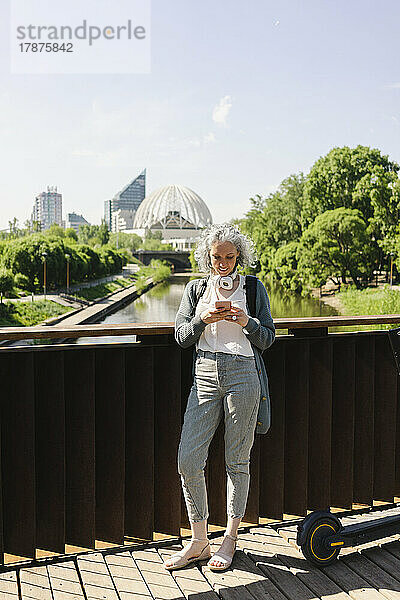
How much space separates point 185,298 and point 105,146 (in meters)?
87.3

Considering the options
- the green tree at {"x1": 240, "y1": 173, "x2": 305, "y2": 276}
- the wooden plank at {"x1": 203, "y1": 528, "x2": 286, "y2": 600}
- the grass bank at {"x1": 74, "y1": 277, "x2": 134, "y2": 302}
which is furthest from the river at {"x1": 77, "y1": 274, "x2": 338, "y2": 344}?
the wooden plank at {"x1": 203, "y1": 528, "x2": 286, "y2": 600}

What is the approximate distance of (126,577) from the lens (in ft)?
7.36

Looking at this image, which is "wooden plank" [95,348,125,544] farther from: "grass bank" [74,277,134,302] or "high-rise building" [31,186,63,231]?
"high-rise building" [31,186,63,231]

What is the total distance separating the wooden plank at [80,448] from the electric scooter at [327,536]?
2.56 ft

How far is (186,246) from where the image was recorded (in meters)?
80.8

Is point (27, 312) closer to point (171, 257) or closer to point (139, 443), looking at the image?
point (171, 257)

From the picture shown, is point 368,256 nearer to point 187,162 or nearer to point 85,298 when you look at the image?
point 85,298

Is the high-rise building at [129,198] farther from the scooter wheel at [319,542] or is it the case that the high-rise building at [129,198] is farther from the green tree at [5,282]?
the scooter wheel at [319,542]

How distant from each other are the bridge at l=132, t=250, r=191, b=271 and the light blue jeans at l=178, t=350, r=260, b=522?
201 feet

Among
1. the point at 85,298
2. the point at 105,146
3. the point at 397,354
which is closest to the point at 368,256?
the point at 85,298

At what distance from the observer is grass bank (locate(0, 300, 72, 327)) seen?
43.6 meters

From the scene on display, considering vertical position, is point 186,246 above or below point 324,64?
below

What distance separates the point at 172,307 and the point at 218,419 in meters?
42.8

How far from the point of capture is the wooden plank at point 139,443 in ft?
8.14
